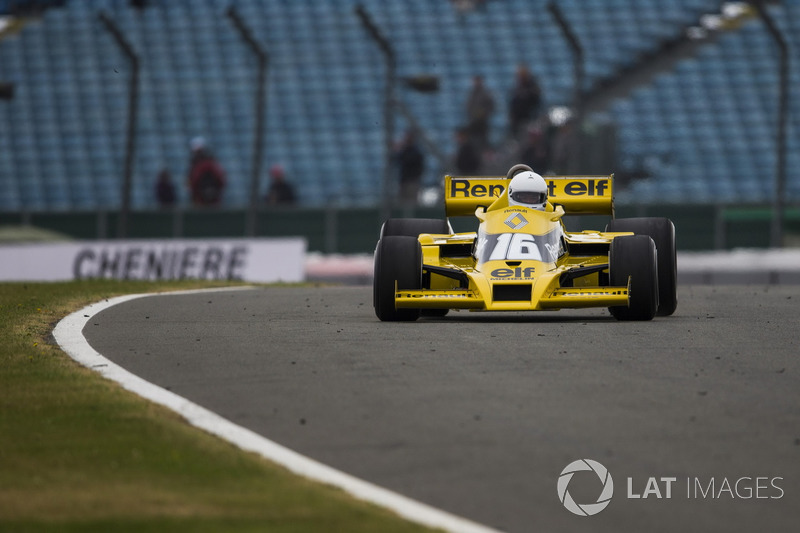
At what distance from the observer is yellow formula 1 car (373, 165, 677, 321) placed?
11781mm

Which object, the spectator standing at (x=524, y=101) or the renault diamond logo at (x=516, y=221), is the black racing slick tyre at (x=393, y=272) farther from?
the spectator standing at (x=524, y=101)

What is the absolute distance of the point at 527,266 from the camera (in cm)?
1192

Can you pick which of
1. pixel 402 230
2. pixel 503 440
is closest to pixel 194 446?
pixel 503 440

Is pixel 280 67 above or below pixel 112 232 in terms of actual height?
above

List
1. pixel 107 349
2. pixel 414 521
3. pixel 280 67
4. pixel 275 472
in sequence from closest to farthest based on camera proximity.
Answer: pixel 414 521 < pixel 275 472 < pixel 107 349 < pixel 280 67

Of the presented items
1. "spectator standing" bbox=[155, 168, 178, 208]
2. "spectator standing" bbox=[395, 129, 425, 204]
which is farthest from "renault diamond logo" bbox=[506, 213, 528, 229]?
"spectator standing" bbox=[155, 168, 178, 208]

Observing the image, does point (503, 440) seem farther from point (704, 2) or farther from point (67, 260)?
point (704, 2)

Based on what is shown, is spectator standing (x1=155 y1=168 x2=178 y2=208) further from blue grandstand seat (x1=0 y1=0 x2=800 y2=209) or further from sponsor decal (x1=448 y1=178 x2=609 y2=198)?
sponsor decal (x1=448 y1=178 x2=609 y2=198)

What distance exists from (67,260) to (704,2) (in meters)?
18.2

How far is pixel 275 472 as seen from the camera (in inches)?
232

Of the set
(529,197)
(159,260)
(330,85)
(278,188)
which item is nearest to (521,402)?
(529,197)

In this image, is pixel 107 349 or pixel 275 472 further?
pixel 107 349

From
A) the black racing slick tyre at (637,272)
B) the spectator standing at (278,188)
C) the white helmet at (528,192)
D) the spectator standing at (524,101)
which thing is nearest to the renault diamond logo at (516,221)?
the white helmet at (528,192)

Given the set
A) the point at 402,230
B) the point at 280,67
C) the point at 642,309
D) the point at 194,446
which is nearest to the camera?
the point at 194,446
